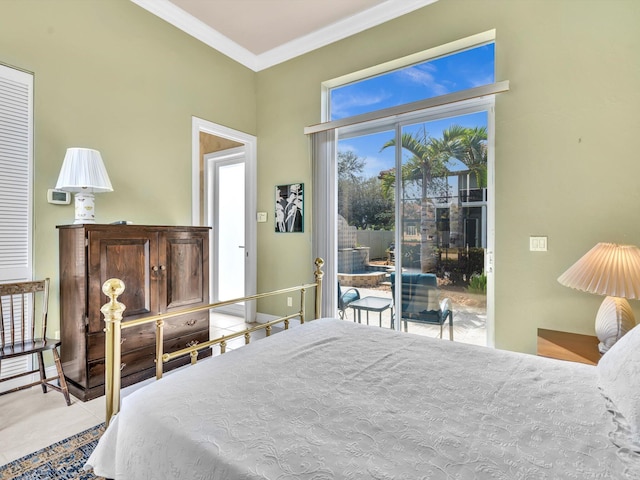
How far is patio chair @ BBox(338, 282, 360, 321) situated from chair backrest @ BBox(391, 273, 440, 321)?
505mm

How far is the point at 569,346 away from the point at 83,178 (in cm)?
332

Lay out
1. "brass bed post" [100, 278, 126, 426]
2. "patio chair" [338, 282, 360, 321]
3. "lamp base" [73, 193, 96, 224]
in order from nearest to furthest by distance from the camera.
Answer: "brass bed post" [100, 278, 126, 426] < "lamp base" [73, 193, 96, 224] < "patio chair" [338, 282, 360, 321]

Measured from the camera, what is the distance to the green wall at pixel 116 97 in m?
2.41

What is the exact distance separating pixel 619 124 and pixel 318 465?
278 cm

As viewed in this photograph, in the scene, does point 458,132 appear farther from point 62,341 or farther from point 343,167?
point 62,341

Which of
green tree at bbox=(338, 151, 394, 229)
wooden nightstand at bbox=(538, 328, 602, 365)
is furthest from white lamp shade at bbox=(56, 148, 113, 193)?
wooden nightstand at bbox=(538, 328, 602, 365)

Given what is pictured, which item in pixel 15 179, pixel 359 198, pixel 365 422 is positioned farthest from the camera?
pixel 359 198

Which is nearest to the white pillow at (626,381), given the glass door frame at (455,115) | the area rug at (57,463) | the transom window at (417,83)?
the glass door frame at (455,115)

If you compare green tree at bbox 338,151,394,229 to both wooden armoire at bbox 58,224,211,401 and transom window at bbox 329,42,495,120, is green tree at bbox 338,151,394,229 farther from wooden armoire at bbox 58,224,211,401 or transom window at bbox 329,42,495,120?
wooden armoire at bbox 58,224,211,401

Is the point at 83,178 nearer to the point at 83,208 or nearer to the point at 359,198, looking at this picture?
the point at 83,208

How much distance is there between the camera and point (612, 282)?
1.73m

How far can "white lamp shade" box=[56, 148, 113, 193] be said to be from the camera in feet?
7.41

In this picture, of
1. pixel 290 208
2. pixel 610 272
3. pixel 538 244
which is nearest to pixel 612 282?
pixel 610 272

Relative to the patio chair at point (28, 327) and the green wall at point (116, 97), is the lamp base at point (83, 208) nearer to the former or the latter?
the green wall at point (116, 97)
